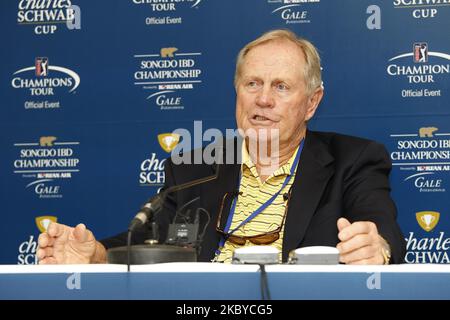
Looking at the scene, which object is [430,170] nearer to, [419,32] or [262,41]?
[419,32]

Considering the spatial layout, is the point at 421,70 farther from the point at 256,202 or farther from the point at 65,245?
the point at 65,245

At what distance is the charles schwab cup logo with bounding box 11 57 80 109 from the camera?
4.15 metres

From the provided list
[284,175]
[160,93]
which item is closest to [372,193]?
[284,175]

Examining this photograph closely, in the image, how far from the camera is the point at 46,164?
4152mm

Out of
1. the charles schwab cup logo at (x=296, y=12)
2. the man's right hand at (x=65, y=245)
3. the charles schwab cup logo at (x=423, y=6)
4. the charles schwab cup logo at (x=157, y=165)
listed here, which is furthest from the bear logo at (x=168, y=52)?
the man's right hand at (x=65, y=245)

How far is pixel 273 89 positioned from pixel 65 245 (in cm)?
103

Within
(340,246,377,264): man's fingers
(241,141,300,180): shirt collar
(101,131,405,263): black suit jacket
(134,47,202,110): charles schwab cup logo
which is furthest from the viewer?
(134,47,202,110): charles schwab cup logo

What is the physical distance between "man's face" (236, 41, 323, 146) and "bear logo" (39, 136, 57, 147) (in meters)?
1.64

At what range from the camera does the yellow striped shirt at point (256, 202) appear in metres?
2.57

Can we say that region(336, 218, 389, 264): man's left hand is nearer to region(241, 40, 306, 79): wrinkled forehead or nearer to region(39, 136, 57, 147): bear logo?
region(241, 40, 306, 79): wrinkled forehead

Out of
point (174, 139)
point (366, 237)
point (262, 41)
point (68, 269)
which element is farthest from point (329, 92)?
point (68, 269)

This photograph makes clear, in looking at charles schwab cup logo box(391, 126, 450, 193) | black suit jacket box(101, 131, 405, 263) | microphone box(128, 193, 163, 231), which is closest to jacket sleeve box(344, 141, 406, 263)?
black suit jacket box(101, 131, 405, 263)

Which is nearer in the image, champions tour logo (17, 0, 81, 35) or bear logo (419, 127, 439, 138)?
bear logo (419, 127, 439, 138)
